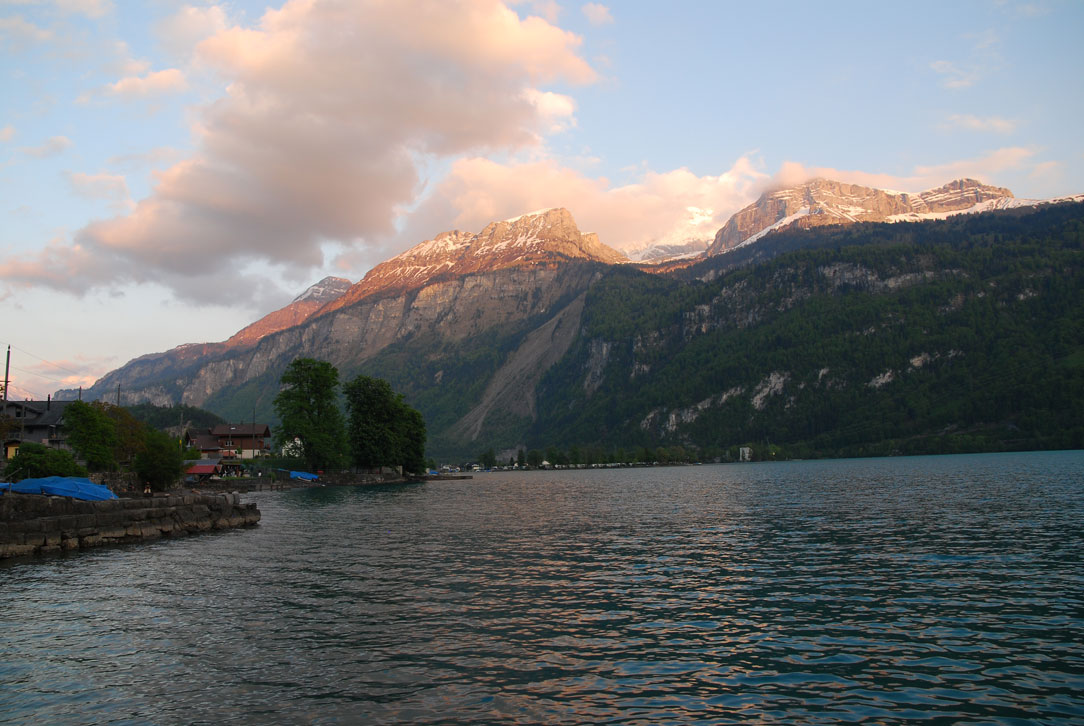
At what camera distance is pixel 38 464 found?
62.8m

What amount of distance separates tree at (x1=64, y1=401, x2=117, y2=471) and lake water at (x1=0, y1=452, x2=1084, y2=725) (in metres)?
56.0

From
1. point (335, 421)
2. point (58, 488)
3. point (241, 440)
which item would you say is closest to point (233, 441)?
point (241, 440)

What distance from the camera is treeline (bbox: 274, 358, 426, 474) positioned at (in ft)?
421

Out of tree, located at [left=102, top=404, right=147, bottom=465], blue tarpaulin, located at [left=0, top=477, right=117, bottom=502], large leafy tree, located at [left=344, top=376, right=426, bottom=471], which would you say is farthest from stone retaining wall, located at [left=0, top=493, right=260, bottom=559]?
large leafy tree, located at [left=344, top=376, right=426, bottom=471]

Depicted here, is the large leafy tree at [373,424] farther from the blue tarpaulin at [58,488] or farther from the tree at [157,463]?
the blue tarpaulin at [58,488]

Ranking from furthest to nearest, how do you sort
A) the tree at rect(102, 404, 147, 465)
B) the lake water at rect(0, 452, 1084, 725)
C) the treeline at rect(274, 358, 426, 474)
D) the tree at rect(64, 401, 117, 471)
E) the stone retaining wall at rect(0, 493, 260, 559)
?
the treeline at rect(274, 358, 426, 474), the tree at rect(102, 404, 147, 465), the tree at rect(64, 401, 117, 471), the stone retaining wall at rect(0, 493, 260, 559), the lake water at rect(0, 452, 1084, 725)

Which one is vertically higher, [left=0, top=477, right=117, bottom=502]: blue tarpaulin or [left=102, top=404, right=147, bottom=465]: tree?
[left=102, top=404, right=147, bottom=465]: tree

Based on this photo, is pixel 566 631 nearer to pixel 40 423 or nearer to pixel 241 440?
pixel 40 423

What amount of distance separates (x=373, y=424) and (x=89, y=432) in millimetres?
57232

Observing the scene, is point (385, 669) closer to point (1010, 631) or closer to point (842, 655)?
point (842, 655)

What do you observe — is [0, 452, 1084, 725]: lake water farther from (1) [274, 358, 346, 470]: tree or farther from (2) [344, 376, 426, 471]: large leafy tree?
(2) [344, 376, 426, 471]: large leafy tree

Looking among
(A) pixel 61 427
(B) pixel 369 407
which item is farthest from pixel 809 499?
(A) pixel 61 427

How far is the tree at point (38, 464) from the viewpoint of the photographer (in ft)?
206

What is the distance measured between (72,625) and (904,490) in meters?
78.6
